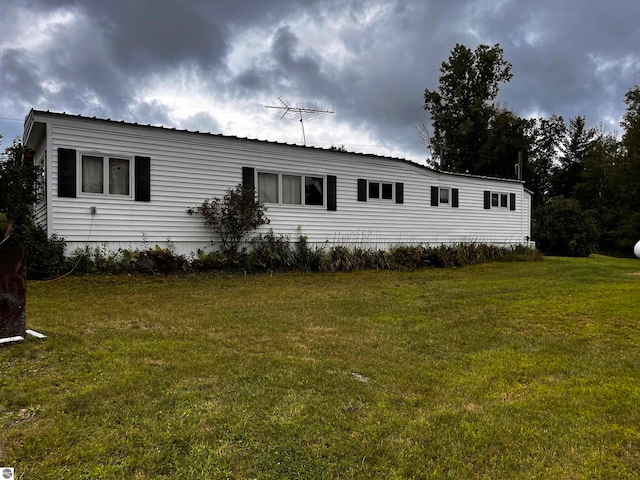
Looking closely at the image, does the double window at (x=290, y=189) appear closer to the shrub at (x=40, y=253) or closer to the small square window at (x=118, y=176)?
the small square window at (x=118, y=176)

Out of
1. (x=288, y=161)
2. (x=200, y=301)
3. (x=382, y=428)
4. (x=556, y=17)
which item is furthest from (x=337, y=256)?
(x=556, y=17)

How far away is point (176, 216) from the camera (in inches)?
411

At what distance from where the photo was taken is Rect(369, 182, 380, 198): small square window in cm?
1368

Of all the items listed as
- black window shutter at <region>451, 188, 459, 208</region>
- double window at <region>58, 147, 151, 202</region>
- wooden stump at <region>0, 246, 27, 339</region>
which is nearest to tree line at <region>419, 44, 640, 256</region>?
black window shutter at <region>451, 188, 459, 208</region>

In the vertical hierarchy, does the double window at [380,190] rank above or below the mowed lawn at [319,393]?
above

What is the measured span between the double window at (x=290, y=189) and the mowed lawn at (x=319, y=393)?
5.90 meters

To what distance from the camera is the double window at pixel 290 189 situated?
38.6 ft

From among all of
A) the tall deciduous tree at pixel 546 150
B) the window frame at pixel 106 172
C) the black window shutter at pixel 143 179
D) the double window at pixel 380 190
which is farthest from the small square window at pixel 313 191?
the tall deciduous tree at pixel 546 150

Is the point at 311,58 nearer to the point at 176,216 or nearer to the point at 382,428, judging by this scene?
the point at 176,216

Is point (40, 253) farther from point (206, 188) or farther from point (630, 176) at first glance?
point (630, 176)

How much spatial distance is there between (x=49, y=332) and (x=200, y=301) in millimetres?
2679

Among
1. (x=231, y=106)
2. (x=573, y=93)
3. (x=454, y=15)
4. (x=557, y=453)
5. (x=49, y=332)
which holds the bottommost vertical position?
(x=557, y=453)

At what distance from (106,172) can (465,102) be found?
2916 cm

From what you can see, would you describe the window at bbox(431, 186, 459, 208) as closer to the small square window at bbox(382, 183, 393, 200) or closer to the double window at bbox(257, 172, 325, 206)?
the small square window at bbox(382, 183, 393, 200)
